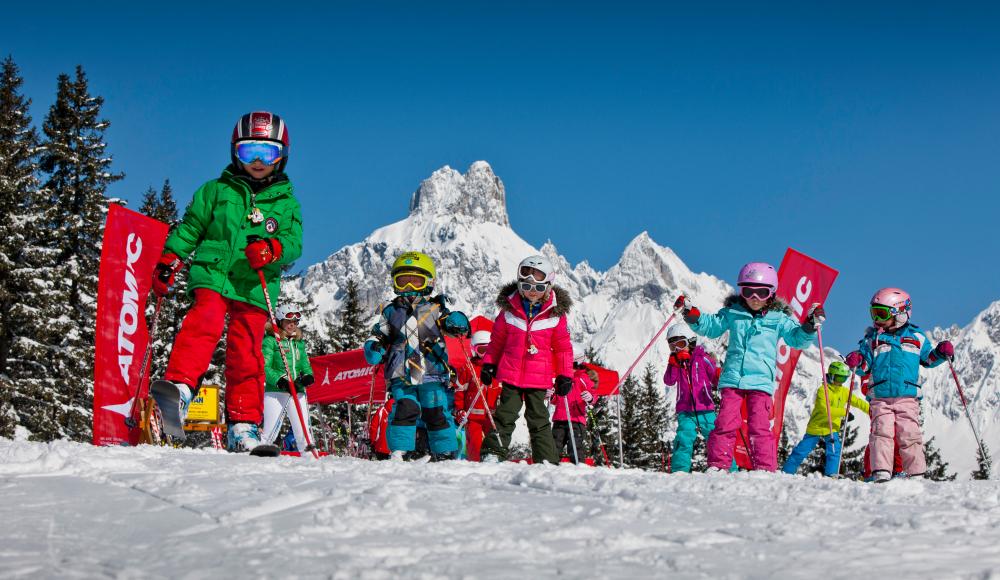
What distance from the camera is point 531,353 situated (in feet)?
27.7

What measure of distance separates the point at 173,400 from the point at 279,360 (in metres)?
4.54

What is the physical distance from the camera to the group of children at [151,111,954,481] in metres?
6.94

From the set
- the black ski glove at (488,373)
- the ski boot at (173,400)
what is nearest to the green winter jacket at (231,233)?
the ski boot at (173,400)

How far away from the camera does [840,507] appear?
3.90m

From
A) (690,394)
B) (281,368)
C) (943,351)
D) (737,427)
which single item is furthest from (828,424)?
(281,368)

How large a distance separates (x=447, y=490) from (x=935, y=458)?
48.3 meters

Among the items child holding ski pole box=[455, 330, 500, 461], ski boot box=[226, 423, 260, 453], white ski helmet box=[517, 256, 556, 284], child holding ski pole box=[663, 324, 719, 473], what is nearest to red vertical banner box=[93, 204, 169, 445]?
ski boot box=[226, 423, 260, 453]

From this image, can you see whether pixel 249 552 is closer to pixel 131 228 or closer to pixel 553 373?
pixel 553 373

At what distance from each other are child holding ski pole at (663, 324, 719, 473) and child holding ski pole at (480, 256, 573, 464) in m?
3.67

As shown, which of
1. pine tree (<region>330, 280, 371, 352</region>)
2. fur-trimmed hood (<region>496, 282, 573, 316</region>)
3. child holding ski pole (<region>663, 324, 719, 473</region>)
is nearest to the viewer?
fur-trimmed hood (<region>496, 282, 573, 316</region>)

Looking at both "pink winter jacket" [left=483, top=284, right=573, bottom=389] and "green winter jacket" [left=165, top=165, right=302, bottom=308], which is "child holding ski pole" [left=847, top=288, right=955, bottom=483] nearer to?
"pink winter jacket" [left=483, top=284, right=573, bottom=389]

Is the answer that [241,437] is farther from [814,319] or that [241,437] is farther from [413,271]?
[814,319]

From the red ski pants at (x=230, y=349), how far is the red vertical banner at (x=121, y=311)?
2.83m

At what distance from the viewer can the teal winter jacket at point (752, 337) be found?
8.48m
